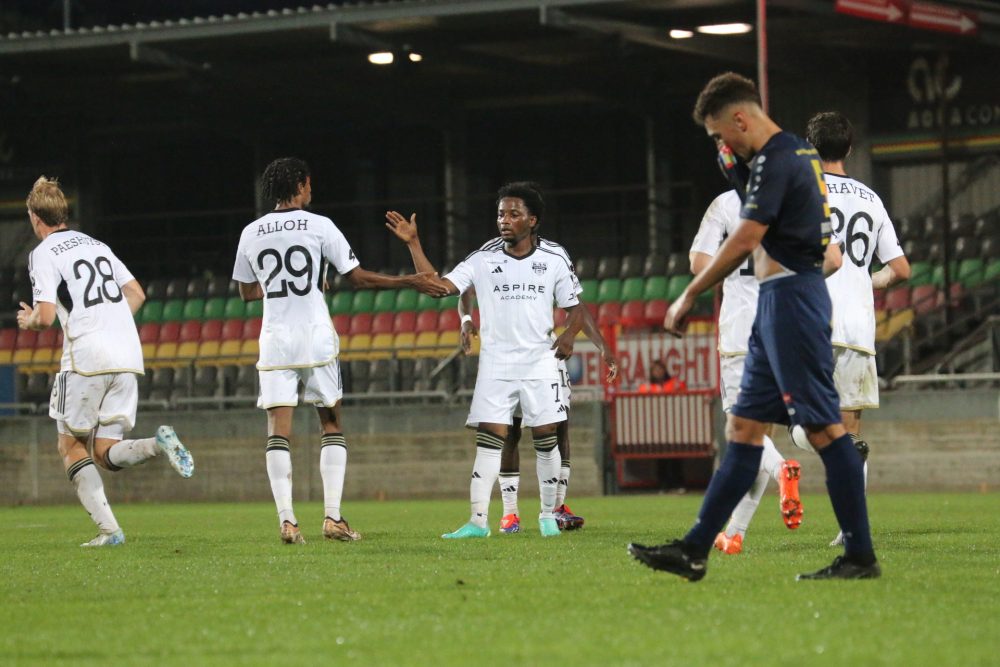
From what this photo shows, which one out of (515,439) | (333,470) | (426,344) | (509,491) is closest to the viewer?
(333,470)

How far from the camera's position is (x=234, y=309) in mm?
27875

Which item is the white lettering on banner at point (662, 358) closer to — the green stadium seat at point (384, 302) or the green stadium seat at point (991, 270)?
the green stadium seat at point (991, 270)

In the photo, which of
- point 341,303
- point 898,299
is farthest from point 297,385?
point 341,303

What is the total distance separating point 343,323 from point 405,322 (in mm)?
1143

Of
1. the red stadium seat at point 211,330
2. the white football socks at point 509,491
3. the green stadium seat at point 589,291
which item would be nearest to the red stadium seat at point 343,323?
the red stadium seat at point 211,330

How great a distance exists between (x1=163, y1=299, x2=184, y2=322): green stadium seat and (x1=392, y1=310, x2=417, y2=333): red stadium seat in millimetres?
4465

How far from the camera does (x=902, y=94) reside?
89.6 ft

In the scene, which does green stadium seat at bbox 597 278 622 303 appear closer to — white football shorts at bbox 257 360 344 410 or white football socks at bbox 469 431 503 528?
white football socks at bbox 469 431 503 528

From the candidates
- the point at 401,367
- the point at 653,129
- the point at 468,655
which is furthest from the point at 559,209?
the point at 468,655

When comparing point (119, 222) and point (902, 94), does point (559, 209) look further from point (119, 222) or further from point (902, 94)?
point (119, 222)

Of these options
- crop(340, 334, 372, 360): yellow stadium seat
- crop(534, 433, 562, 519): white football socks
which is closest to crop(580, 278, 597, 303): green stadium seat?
crop(340, 334, 372, 360): yellow stadium seat

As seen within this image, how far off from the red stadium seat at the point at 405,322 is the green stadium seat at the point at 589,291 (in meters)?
2.70

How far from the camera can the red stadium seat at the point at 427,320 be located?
25.4m

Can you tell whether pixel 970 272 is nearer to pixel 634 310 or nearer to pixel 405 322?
pixel 634 310
